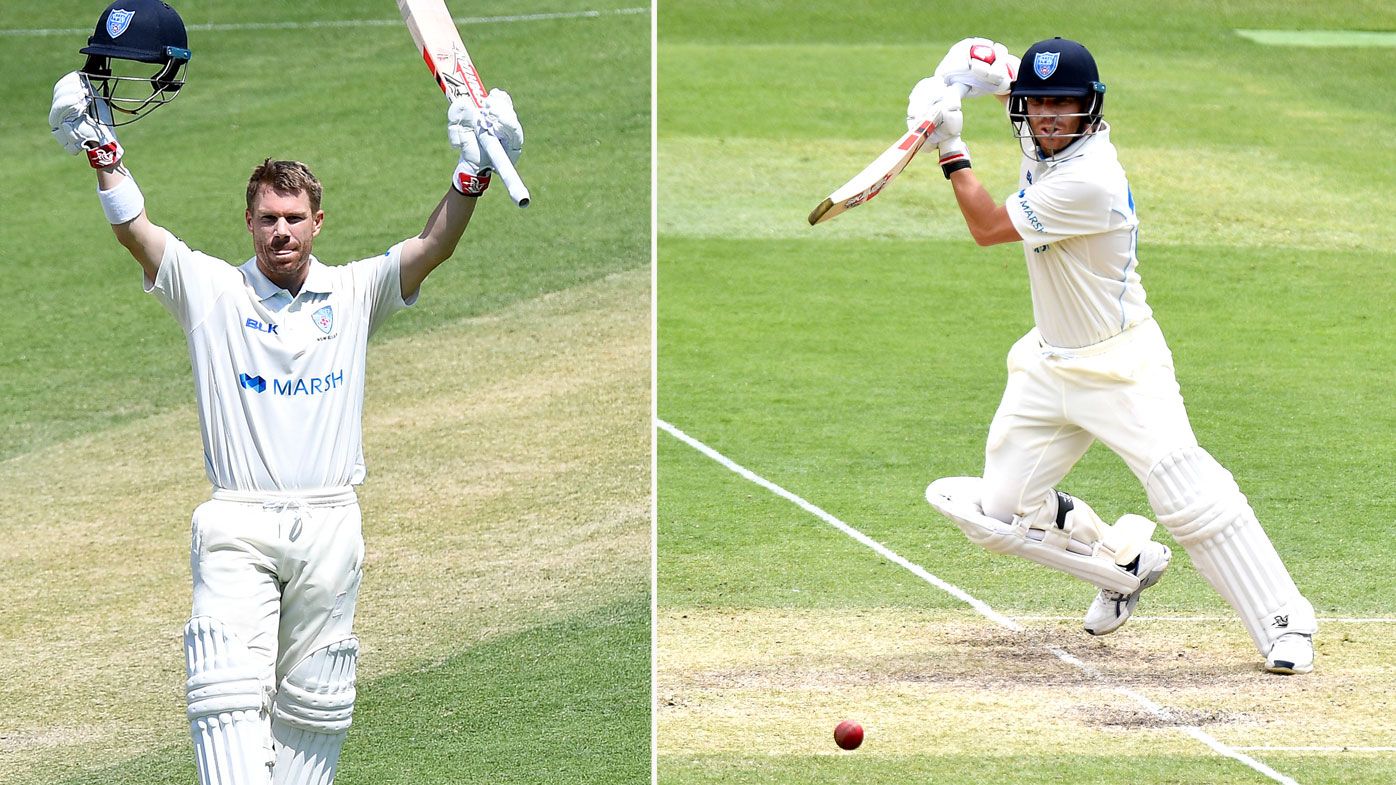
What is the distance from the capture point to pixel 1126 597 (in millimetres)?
6941

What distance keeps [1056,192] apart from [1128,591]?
1.50 meters

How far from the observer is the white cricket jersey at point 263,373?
4.91m

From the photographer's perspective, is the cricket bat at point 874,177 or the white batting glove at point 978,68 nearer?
the cricket bat at point 874,177

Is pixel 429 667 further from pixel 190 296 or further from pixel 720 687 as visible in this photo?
pixel 190 296

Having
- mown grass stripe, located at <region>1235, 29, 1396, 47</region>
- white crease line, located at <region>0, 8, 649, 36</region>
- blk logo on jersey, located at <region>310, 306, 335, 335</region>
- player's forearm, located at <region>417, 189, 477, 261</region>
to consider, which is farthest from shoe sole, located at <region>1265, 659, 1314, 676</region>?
mown grass stripe, located at <region>1235, 29, 1396, 47</region>

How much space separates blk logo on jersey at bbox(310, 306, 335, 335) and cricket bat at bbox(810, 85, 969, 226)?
1.88 meters

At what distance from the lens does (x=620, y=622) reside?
24.9ft

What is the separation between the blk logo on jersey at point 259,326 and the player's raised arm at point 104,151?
0.28 m

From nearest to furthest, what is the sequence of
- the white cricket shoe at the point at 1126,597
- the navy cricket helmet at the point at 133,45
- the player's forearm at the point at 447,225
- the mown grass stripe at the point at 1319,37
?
the navy cricket helmet at the point at 133,45 → the player's forearm at the point at 447,225 → the white cricket shoe at the point at 1126,597 → the mown grass stripe at the point at 1319,37

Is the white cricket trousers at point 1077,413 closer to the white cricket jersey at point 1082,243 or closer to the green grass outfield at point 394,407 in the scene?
the white cricket jersey at point 1082,243

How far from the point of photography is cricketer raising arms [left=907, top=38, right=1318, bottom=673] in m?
6.38

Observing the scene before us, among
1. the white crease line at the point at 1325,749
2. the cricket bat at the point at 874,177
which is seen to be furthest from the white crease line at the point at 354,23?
the white crease line at the point at 1325,749

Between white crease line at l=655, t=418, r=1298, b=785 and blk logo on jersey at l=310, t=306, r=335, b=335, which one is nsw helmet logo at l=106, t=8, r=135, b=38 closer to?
blk logo on jersey at l=310, t=306, r=335, b=335

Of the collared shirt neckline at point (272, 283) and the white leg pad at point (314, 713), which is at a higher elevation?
the collared shirt neckline at point (272, 283)
